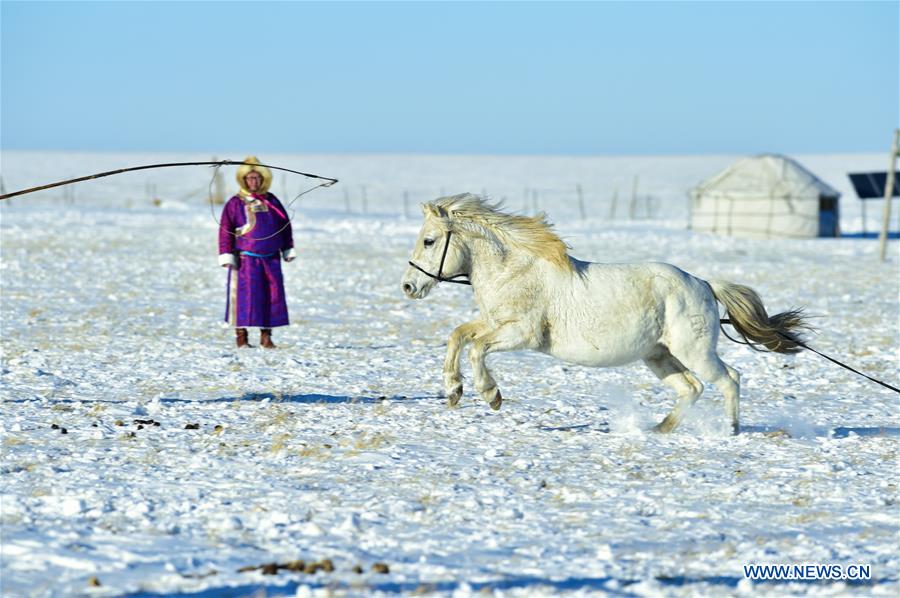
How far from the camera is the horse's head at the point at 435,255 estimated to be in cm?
713

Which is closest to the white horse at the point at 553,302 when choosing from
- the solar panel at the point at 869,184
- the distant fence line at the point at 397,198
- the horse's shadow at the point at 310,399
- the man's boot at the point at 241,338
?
the horse's shadow at the point at 310,399

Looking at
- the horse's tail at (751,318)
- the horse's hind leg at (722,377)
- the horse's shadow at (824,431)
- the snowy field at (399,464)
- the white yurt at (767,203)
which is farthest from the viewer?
the white yurt at (767,203)

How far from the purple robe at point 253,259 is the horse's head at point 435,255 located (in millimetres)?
3837

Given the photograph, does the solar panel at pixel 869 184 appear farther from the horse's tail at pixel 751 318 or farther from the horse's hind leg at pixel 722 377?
the horse's hind leg at pixel 722 377

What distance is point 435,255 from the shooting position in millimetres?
7145

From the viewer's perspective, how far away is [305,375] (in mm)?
9312

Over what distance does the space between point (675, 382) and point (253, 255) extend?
4.82 meters

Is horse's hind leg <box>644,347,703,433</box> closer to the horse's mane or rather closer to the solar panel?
the horse's mane

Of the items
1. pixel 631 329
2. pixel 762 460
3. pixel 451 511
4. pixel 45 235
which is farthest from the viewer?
pixel 45 235

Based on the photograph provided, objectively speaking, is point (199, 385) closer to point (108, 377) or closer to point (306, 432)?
point (108, 377)

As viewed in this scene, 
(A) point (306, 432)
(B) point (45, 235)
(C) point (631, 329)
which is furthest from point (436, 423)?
(B) point (45, 235)

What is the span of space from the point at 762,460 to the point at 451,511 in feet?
6.83

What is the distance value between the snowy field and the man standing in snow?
1.24 ft

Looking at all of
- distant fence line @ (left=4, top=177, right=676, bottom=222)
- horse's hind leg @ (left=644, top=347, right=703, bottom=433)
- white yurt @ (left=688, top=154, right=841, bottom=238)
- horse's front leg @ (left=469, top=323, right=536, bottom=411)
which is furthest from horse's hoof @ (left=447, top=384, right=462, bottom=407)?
distant fence line @ (left=4, top=177, right=676, bottom=222)
